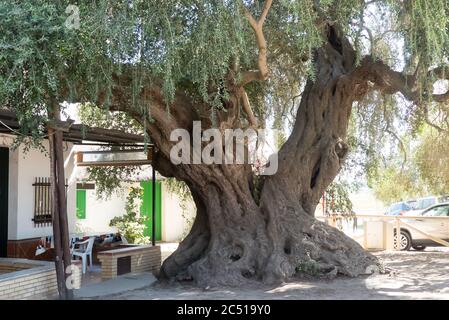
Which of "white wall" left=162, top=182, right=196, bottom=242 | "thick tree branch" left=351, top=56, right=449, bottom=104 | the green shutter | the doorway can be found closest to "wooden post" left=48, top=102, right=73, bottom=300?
the doorway

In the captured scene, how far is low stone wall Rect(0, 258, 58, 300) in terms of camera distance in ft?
27.9

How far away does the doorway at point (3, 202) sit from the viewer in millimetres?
12438

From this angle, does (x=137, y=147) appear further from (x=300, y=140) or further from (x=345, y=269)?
(x=345, y=269)

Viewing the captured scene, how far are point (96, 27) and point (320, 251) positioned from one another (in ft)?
20.3

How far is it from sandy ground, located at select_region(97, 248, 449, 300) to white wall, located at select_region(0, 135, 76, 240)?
12.4 ft

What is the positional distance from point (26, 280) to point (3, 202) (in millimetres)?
4153

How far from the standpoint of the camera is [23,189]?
12836 millimetres

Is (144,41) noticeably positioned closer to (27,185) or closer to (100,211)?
(27,185)

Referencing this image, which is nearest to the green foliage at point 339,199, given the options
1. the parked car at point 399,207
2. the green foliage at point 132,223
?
the green foliage at point 132,223

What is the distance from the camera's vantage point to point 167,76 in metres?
8.17

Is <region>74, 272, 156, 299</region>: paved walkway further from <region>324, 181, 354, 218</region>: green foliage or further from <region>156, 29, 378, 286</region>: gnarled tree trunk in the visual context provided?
<region>324, 181, 354, 218</region>: green foliage

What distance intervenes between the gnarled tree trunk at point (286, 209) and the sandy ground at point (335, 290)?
33 centimetres

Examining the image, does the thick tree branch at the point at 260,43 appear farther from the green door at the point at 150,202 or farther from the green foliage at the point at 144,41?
the green door at the point at 150,202
